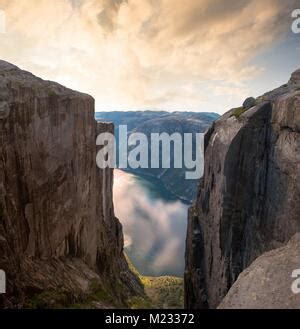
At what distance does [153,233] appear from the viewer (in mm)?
132250

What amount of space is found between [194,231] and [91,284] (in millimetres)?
21915

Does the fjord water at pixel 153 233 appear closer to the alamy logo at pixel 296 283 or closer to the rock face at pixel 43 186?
the rock face at pixel 43 186

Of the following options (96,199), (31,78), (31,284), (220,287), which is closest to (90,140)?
(96,199)

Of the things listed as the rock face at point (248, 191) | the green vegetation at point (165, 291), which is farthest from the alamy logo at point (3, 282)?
the green vegetation at point (165, 291)

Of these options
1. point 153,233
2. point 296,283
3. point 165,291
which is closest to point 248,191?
point 296,283

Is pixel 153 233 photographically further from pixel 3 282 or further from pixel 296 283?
pixel 296 283

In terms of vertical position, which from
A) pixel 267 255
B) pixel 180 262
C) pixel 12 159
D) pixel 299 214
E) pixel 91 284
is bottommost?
pixel 180 262

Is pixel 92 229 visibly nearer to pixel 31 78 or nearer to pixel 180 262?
pixel 31 78

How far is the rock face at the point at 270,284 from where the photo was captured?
552 inches

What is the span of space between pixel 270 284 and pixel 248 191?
1547 cm

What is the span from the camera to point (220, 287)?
3200cm

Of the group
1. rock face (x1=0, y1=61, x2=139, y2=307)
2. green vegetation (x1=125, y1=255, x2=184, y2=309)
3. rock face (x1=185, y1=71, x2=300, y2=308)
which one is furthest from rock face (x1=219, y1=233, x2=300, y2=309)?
green vegetation (x1=125, y1=255, x2=184, y2=309)

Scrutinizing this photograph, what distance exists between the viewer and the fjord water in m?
106

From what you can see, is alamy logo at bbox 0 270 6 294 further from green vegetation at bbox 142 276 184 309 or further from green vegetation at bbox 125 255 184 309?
green vegetation at bbox 142 276 184 309
